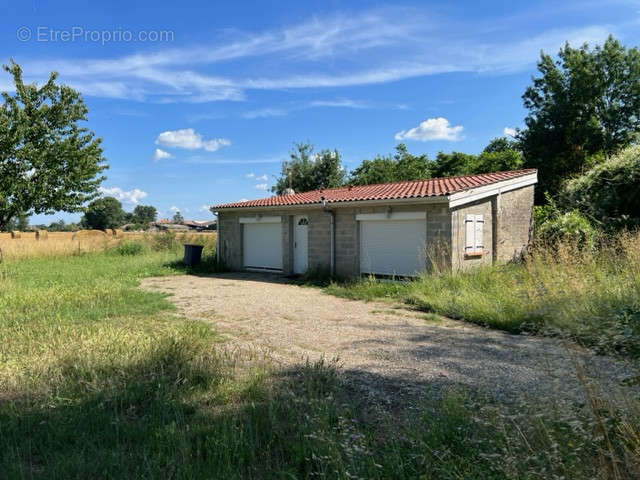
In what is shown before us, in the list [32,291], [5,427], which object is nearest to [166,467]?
[5,427]

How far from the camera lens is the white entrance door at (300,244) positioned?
15844mm

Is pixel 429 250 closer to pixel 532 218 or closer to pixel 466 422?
pixel 532 218

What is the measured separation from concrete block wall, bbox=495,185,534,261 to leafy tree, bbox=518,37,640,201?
15.1 meters

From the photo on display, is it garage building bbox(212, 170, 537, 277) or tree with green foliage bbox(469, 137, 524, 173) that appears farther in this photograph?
tree with green foliage bbox(469, 137, 524, 173)

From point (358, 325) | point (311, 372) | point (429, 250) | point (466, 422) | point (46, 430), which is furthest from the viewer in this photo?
point (429, 250)

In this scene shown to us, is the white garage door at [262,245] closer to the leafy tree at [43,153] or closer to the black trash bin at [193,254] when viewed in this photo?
the black trash bin at [193,254]

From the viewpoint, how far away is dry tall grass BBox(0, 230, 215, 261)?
71.4 ft

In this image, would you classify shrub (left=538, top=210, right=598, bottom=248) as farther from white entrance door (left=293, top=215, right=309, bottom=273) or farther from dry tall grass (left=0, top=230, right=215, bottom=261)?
dry tall grass (left=0, top=230, right=215, bottom=261)

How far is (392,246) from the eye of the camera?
13508 millimetres

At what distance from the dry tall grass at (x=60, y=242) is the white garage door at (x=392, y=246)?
12762mm

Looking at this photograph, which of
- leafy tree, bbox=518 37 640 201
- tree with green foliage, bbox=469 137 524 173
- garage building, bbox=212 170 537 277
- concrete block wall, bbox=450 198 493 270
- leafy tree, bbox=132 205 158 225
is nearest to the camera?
concrete block wall, bbox=450 198 493 270

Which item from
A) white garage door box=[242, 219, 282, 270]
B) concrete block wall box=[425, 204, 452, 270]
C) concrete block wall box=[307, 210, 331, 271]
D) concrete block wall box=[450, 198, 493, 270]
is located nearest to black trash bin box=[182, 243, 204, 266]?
white garage door box=[242, 219, 282, 270]

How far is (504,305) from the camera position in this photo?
7949mm

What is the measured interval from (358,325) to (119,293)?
5.78 m
